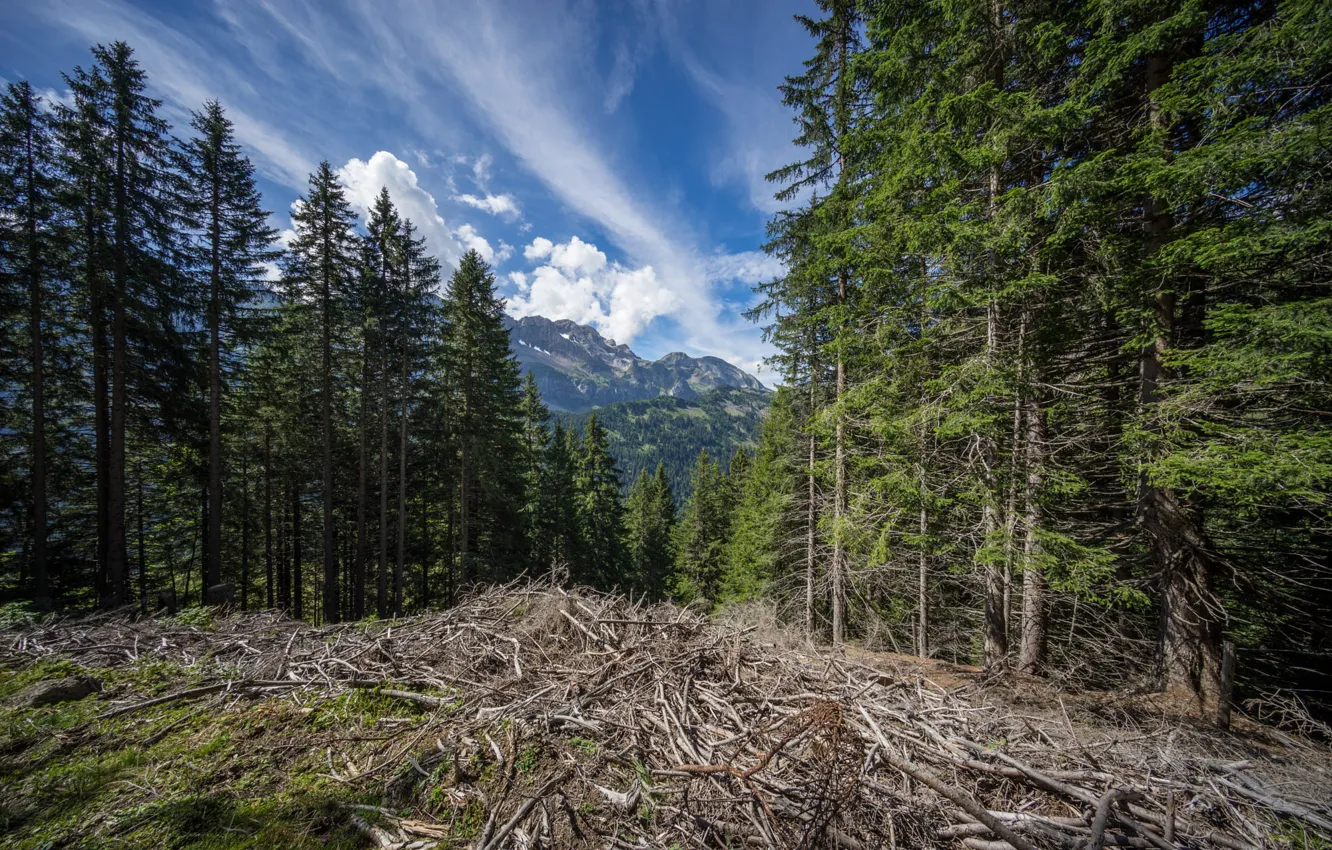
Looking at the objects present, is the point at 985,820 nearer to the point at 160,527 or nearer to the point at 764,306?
the point at 764,306

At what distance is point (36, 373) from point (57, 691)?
539 inches

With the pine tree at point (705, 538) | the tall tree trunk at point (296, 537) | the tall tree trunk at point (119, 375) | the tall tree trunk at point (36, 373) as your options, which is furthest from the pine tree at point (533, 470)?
the tall tree trunk at point (36, 373)

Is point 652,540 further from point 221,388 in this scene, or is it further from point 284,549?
point 221,388

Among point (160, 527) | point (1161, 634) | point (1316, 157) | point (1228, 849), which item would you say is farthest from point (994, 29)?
point (160, 527)

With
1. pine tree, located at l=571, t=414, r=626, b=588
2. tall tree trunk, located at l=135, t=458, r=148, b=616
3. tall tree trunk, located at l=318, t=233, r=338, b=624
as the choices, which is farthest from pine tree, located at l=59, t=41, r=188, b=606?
pine tree, located at l=571, t=414, r=626, b=588

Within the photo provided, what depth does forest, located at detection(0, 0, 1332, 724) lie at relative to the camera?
15.0ft

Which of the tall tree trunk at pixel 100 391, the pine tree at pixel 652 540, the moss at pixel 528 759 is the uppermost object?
the tall tree trunk at pixel 100 391

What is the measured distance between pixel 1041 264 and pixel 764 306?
6068 mm

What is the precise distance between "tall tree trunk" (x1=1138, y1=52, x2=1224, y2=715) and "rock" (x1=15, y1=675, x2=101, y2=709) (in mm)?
12268

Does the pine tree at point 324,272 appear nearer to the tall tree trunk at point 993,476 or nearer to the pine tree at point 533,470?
the pine tree at point 533,470

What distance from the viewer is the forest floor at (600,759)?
2451mm

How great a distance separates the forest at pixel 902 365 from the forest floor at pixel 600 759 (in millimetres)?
2555

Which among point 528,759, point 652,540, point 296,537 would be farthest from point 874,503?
point 296,537

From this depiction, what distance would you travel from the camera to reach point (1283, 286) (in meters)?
4.67
